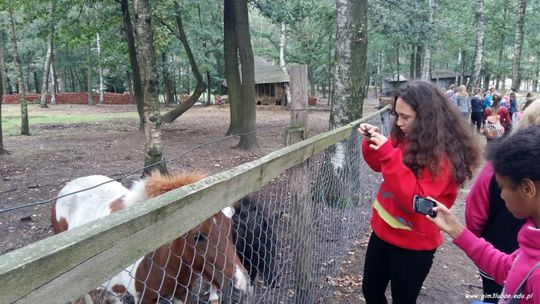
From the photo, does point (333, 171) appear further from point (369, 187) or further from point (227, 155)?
point (227, 155)

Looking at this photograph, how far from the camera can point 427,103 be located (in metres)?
2.60

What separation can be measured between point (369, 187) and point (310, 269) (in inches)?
132

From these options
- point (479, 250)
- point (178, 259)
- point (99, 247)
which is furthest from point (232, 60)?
point (99, 247)

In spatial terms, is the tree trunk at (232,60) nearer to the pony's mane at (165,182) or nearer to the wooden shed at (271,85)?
the pony's mane at (165,182)

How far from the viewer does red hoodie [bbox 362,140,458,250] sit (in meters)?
2.44

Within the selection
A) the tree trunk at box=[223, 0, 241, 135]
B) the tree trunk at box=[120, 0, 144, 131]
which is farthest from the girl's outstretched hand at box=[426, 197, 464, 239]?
the tree trunk at box=[120, 0, 144, 131]

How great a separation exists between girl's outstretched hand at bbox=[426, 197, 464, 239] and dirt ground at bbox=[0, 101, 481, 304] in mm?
1673

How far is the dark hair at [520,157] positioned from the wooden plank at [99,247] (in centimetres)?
112

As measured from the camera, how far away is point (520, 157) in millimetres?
1574

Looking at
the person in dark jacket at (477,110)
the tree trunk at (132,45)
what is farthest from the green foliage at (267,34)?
the person in dark jacket at (477,110)

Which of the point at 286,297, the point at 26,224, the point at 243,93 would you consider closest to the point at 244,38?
the point at 243,93

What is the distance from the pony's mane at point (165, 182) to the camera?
2.94 m

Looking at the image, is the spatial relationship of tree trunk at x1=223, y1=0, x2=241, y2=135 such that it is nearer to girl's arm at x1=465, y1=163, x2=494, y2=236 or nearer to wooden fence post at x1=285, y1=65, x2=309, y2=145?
wooden fence post at x1=285, y1=65, x2=309, y2=145

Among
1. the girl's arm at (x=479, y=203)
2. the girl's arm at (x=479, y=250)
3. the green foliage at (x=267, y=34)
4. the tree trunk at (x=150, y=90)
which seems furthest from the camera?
the green foliage at (x=267, y=34)
